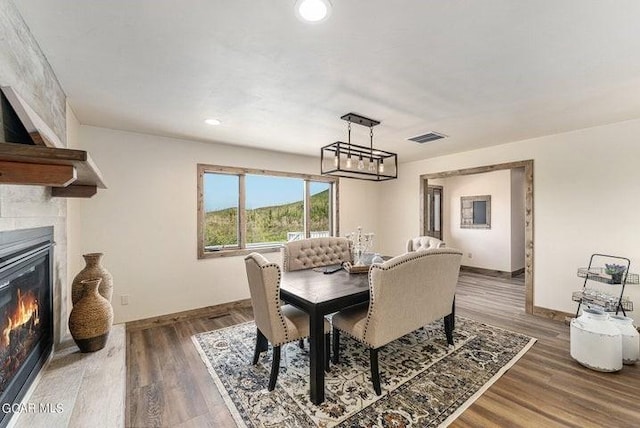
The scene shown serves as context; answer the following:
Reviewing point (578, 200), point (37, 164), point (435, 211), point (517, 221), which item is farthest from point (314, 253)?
point (517, 221)

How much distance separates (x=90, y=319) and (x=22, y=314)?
0.59 metres

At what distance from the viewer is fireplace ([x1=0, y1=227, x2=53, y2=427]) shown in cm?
135

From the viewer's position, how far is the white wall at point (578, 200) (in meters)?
3.22

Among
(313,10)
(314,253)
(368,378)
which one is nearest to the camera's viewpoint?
(313,10)

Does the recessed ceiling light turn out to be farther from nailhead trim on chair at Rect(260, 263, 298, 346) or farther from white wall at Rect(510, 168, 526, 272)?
white wall at Rect(510, 168, 526, 272)

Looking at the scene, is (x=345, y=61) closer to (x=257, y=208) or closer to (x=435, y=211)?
(x=257, y=208)

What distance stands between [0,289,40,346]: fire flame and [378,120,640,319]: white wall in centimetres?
516

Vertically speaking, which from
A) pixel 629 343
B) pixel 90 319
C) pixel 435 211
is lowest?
pixel 629 343

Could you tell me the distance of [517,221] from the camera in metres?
6.19

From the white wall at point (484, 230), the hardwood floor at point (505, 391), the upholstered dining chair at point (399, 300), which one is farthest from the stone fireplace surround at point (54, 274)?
the white wall at point (484, 230)

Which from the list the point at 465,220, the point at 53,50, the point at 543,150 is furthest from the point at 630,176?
the point at 53,50

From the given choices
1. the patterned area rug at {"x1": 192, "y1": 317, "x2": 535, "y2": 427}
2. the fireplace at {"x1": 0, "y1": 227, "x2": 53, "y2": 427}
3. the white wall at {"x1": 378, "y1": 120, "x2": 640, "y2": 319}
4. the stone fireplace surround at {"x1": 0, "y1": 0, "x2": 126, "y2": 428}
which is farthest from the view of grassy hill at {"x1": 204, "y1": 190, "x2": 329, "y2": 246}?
the white wall at {"x1": 378, "y1": 120, "x2": 640, "y2": 319}

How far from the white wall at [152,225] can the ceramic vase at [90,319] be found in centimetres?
122

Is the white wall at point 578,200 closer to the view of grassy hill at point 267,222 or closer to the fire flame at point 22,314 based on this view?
the view of grassy hill at point 267,222
